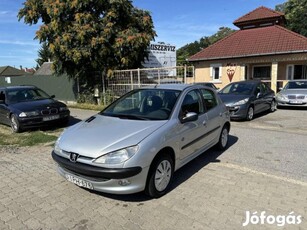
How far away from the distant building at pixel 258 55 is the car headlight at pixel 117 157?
16.7m

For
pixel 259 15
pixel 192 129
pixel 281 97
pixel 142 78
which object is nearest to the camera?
pixel 192 129

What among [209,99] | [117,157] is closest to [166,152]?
[117,157]

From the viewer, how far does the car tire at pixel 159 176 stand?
149 inches

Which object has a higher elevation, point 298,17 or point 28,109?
point 298,17

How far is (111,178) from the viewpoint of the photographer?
3518mm

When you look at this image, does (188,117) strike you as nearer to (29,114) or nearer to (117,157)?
(117,157)

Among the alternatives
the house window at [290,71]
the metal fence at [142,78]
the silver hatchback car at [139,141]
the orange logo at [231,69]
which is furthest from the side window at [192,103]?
the house window at [290,71]

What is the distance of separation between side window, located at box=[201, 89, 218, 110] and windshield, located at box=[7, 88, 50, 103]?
21.3ft

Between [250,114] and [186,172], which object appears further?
[250,114]

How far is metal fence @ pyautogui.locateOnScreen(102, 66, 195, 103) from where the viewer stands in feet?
39.1

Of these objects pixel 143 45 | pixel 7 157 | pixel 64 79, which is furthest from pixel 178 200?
pixel 64 79

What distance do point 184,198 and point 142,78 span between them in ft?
33.2

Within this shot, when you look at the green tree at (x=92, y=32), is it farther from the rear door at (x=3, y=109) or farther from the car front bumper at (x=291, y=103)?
the car front bumper at (x=291, y=103)

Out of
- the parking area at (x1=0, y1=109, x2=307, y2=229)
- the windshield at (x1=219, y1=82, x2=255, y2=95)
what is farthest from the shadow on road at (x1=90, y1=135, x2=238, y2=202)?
the windshield at (x1=219, y1=82, x2=255, y2=95)
